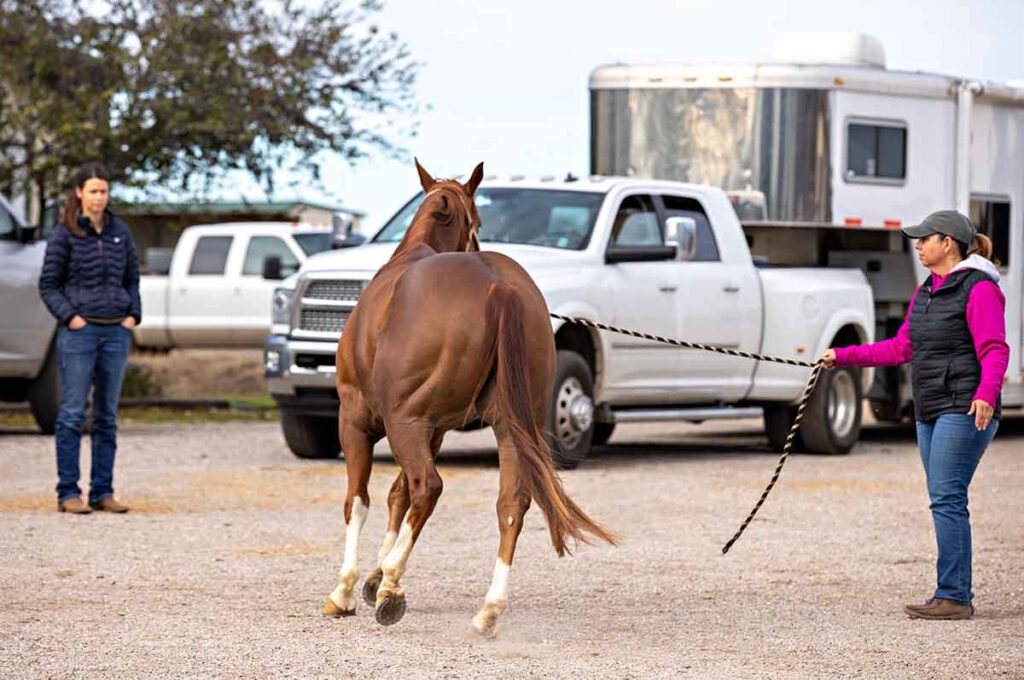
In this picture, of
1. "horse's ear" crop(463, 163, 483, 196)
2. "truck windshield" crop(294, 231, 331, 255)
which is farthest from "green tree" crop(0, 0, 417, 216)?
"horse's ear" crop(463, 163, 483, 196)

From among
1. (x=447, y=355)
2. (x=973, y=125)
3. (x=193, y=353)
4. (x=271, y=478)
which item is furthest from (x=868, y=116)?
(x=193, y=353)

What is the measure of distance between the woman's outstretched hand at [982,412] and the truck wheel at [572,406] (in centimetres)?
647

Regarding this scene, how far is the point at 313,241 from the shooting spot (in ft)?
88.1

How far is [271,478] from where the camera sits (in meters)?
14.1

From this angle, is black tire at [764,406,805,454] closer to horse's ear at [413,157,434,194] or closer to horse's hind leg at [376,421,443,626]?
horse's ear at [413,157,434,194]

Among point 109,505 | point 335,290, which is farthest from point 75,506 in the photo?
point 335,290

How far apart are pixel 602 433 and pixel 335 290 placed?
4096 millimetres

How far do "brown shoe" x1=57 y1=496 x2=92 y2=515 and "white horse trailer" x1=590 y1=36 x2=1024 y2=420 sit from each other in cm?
805

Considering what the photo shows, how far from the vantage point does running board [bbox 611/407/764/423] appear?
15477 millimetres

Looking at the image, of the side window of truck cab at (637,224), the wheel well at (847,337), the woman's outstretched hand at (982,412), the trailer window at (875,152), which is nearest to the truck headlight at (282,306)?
the side window of truck cab at (637,224)

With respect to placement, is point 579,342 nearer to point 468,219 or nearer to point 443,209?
point 468,219

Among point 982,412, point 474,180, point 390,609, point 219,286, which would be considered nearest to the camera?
point 390,609

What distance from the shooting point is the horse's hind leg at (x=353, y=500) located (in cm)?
791

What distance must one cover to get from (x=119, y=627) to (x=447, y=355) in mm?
1724
